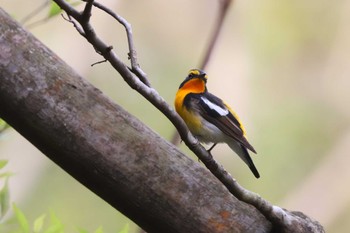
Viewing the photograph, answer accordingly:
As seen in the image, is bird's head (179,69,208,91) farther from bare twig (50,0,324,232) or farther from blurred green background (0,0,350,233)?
blurred green background (0,0,350,233)

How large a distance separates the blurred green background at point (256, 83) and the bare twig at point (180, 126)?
396 cm

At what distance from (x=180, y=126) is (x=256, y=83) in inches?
203

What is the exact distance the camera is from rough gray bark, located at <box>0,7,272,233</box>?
1.56 meters

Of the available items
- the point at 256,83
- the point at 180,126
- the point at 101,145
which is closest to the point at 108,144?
the point at 101,145

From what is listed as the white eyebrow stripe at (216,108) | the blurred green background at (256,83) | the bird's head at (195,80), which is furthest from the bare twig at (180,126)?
the blurred green background at (256,83)

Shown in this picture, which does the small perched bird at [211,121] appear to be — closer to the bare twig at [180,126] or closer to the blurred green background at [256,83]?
the bare twig at [180,126]

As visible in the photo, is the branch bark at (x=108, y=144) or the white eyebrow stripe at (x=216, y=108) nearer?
the branch bark at (x=108, y=144)

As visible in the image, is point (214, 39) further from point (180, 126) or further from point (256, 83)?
point (256, 83)

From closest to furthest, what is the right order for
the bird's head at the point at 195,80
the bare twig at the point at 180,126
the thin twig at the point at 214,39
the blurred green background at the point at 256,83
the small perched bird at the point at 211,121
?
the bare twig at the point at 180,126
the thin twig at the point at 214,39
the small perched bird at the point at 211,121
the bird's head at the point at 195,80
the blurred green background at the point at 256,83

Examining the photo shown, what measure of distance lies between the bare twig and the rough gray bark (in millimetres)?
58

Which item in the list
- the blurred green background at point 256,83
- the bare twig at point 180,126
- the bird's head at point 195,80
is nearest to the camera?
the bare twig at point 180,126

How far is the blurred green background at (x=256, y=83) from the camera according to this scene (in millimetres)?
6004

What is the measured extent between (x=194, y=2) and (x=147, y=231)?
5.39 m

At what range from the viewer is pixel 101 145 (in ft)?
5.23
